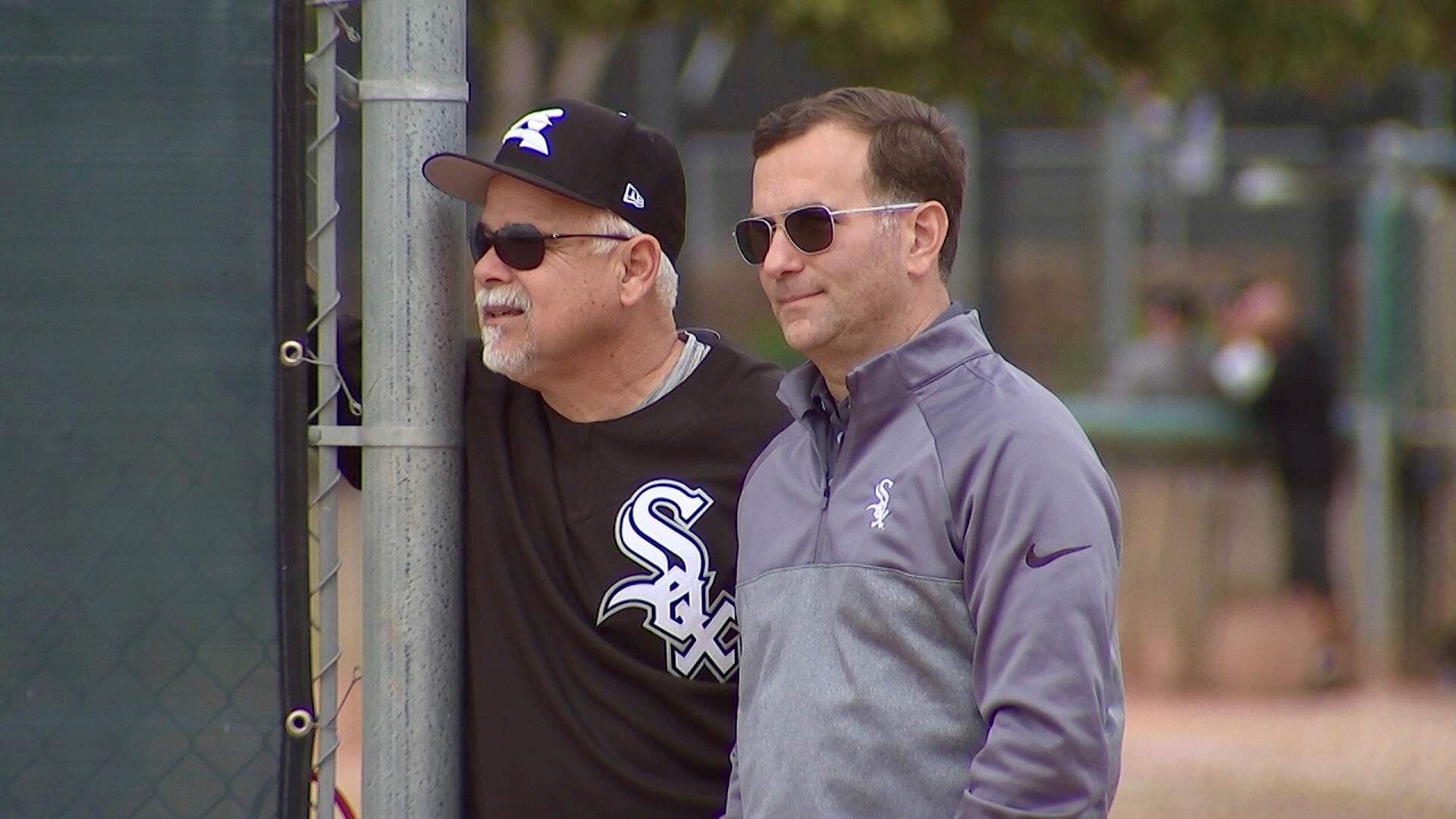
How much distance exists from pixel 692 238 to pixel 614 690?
557 inches

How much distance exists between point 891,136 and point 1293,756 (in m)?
6.10

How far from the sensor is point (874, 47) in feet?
21.0

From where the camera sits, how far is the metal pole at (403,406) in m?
2.63

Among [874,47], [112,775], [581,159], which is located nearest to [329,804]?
[112,775]

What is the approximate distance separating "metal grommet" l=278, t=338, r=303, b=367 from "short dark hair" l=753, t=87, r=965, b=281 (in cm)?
72

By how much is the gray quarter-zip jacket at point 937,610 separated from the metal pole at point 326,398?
2.02ft

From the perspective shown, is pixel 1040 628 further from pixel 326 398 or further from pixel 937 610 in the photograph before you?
pixel 326 398

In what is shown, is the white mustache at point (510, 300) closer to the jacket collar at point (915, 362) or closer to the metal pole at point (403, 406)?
the metal pole at point (403, 406)

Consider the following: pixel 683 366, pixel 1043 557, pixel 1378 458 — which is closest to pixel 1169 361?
pixel 1378 458

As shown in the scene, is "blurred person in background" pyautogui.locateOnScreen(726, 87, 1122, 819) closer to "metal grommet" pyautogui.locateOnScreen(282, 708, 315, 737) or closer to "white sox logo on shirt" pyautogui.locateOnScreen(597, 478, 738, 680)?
"white sox logo on shirt" pyautogui.locateOnScreen(597, 478, 738, 680)

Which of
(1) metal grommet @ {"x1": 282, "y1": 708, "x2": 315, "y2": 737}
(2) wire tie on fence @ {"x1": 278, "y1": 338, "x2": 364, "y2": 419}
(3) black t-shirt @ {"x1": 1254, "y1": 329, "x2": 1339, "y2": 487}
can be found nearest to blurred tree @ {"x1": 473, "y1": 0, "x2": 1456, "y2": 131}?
(3) black t-shirt @ {"x1": 1254, "y1": 329, "x2": 1339, "y2": 487}

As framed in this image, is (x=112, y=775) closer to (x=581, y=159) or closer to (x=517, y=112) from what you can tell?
(x=581, y=159)

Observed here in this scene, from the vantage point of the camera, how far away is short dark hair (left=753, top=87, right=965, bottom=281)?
97.4 inches

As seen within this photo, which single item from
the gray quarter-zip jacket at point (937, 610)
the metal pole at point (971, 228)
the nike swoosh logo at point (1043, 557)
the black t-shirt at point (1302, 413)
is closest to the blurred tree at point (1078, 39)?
the black t-shirt at point (1302, 413)
